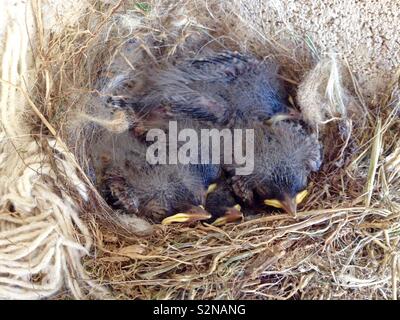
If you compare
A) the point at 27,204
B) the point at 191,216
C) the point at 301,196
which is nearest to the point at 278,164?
the point at 301,196

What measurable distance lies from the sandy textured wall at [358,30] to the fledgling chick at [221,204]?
1.11 ft

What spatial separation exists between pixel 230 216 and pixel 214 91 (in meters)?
0.24

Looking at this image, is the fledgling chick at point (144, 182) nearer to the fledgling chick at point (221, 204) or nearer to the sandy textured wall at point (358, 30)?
the fledgling chick at point (221, 204)

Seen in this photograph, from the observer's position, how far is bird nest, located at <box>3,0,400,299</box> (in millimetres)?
1060

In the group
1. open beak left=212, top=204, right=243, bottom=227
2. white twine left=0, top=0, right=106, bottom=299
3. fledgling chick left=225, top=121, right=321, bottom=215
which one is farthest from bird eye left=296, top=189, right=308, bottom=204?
white twine left=0, top=0, right=106, bottom=299

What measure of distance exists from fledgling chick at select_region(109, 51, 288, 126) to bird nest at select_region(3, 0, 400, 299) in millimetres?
37

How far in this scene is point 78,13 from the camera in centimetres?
116

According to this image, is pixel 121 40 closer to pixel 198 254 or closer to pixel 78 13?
pixel 78 13

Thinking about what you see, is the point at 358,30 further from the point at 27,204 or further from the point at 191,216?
the point at 27,204

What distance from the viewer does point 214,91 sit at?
1137 millimetres

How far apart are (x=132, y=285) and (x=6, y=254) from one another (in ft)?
0.74

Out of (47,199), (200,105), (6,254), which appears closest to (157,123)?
(200,105)

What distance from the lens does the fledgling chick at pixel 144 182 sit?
110 centimetres

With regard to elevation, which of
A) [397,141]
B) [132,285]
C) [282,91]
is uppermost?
[282,91]
